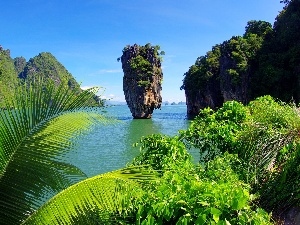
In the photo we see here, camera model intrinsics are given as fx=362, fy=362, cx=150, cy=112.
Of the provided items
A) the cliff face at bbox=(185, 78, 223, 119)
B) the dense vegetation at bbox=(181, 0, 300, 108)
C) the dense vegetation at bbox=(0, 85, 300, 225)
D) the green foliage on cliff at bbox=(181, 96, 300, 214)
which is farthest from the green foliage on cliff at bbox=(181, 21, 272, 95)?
the dense vegetation at bbox=(0, 85, 300, 225)

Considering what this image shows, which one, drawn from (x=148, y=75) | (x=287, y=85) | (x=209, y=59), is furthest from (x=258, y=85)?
(x=148, y=75)

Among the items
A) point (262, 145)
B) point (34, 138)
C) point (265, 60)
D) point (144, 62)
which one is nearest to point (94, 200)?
point (34, 138)

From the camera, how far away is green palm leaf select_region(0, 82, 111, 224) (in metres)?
3.52

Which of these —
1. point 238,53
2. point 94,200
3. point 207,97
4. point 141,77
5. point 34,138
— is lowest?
point 94,200

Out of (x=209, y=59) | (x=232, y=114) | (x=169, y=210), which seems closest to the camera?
(x=169, y=210)

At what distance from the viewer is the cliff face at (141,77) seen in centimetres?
5284

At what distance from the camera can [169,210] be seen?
115 inches

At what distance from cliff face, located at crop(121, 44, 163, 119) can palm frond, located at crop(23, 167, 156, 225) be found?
49.2 metres

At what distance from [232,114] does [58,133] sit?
4967mm

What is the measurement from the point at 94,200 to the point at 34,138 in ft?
2.86

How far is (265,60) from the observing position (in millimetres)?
39625

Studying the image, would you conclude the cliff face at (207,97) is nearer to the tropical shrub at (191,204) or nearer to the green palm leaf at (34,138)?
the green palm leaf at (34,138)

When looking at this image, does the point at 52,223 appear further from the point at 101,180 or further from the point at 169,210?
the point at 169,210

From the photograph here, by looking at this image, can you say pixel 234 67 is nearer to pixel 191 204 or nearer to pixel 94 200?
pixel 94 200
